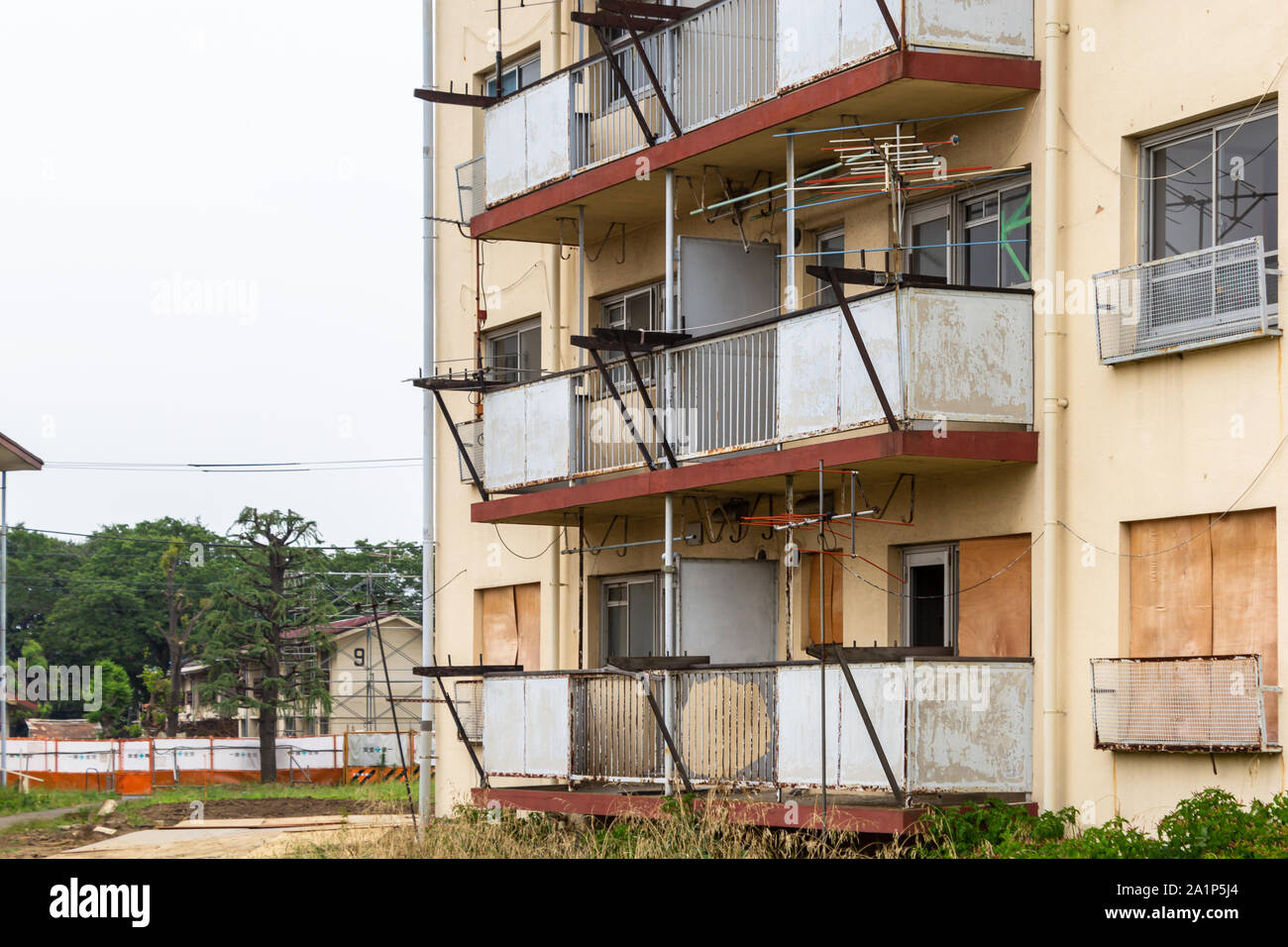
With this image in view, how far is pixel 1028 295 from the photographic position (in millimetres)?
15906

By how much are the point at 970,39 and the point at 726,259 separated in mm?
4489

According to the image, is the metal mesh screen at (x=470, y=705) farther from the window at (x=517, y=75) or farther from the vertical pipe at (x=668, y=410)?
the window at (x=517, y=75)

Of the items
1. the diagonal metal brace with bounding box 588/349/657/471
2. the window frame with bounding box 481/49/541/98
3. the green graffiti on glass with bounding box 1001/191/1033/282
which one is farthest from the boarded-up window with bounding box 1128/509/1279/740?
the window frame with bounding box 481/49/541/98

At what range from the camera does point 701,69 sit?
19406 millimetres

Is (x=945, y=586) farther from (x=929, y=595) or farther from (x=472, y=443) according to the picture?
(x=472, y=443)

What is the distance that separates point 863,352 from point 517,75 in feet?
38.5

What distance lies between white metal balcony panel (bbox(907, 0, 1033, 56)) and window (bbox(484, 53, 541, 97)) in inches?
382

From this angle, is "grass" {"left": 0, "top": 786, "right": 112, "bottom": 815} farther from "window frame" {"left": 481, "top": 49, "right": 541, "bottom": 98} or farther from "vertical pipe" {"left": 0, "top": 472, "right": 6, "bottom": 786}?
"window frame" {"left": 481, "top": 49, "right": 541, "bottom": 98}

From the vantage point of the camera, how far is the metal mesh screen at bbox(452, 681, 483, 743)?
25.1 meters

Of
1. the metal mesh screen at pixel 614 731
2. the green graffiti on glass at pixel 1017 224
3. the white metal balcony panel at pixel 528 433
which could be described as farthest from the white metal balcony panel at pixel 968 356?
the white metal balcony panel at pixel 528 433

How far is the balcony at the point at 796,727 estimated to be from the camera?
1509cm

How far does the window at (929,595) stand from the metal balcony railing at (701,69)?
15.2 feet
